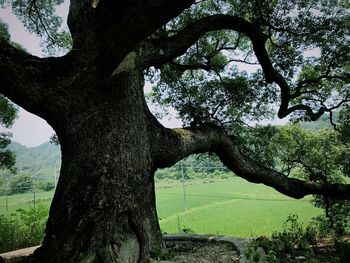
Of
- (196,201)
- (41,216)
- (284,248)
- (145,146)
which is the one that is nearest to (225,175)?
(196,201)

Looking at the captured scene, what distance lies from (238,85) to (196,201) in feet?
33.8

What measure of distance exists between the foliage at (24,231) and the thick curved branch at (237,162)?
200 inches

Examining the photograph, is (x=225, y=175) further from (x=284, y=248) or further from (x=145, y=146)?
(x=145, y=146)

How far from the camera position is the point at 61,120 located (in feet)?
13.2

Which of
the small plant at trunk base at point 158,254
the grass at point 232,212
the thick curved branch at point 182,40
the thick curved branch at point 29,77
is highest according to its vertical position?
the thick curved branch at point 182,40

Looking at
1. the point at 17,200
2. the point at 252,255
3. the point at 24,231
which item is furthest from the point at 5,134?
the point at 17,200

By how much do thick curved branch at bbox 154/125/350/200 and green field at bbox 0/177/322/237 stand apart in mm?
2247

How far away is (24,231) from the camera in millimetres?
8305

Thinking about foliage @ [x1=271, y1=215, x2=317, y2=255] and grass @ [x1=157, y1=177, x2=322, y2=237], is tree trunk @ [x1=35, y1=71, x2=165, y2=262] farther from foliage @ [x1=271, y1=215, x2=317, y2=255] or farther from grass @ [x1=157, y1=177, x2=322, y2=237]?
grass @ [x1=157, y1=177, x2=322, y2=237]

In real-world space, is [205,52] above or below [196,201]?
above

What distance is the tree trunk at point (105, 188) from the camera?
11.6 feet

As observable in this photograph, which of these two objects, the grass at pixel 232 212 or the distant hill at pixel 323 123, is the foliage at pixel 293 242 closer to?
the grass at pixel 232 212

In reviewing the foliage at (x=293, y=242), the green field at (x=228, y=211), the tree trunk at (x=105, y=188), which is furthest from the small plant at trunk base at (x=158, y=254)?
the green field at (x=228, y=211)

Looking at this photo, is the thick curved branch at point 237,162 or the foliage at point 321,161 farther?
the foliage at point 321,161
